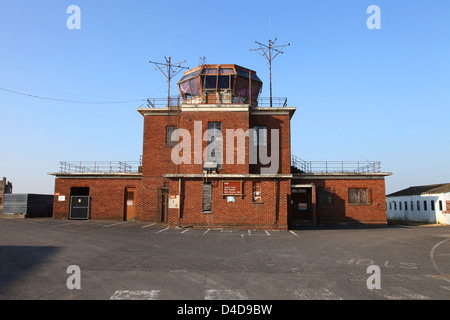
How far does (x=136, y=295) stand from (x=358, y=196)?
23.2 metres

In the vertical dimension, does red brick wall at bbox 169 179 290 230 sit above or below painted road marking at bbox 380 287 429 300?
above

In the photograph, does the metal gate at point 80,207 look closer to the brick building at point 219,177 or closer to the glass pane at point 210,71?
the brick building at point 219,177

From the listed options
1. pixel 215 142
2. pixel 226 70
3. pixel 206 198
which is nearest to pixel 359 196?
pixel 215 142

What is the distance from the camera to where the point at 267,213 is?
18.3m

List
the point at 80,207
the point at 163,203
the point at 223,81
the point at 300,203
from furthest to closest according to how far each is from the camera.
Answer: the point at 80,207 → the point at 300,203 → the point at 223,81 → the point at 163,203

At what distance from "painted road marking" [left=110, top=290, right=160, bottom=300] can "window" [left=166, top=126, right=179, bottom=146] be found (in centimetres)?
1852

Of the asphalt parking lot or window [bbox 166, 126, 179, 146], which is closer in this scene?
the asphalt parking lot

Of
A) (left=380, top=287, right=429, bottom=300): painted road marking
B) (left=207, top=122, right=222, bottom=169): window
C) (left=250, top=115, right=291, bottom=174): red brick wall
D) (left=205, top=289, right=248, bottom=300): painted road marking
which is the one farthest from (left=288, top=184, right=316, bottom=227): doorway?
(left=205, top=289, right=248, bottom=300): painted road marking

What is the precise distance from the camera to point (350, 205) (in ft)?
80.4

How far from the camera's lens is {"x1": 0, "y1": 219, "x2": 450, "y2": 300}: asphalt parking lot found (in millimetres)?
5773

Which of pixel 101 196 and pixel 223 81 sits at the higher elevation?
pixel 223 81

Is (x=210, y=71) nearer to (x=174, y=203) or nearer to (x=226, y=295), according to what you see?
(x=174, y=203)

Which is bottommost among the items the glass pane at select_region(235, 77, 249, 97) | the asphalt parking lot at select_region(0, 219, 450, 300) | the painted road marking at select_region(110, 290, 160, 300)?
the asphalt parking lot at select_region(0, 219, 450, 300)

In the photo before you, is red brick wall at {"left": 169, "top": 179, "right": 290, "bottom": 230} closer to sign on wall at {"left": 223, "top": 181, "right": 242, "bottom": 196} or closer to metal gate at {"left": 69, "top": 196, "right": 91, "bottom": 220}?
sign on wall at {"left": 223, "top": 181, "right": 242, "bottom": 196}
